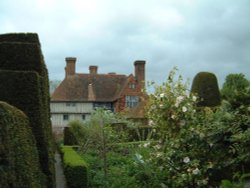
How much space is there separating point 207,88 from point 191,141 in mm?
20578

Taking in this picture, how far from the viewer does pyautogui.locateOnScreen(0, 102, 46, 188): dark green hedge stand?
15.3ft

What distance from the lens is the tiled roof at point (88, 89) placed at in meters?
54.1

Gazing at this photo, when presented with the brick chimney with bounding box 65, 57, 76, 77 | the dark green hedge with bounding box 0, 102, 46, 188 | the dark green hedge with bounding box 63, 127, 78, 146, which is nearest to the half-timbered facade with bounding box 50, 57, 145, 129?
the brick chimney with bounding box 65, 57, 76, 77

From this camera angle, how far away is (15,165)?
5324mm

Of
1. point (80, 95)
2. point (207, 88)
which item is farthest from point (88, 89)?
point (207, 88)

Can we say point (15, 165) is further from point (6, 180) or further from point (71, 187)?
point (71, 187)

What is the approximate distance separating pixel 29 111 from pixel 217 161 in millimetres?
3818

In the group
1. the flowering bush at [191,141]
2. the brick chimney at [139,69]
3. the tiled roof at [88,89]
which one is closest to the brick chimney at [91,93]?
the tiled roof at [88,89]

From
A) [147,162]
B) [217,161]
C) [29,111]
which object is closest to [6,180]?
[29,111]

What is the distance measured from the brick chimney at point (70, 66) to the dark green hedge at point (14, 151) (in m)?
48.4

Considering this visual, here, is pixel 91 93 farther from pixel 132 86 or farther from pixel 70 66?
pixel 132 86

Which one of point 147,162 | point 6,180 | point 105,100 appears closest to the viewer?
point 6,180

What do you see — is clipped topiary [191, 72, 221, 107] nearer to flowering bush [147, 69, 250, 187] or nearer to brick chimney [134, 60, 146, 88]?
flowering bush [147, 69, 250, 187]

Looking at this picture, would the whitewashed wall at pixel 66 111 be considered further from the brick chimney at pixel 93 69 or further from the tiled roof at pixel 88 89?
the brick chimney at pixel 93 69
